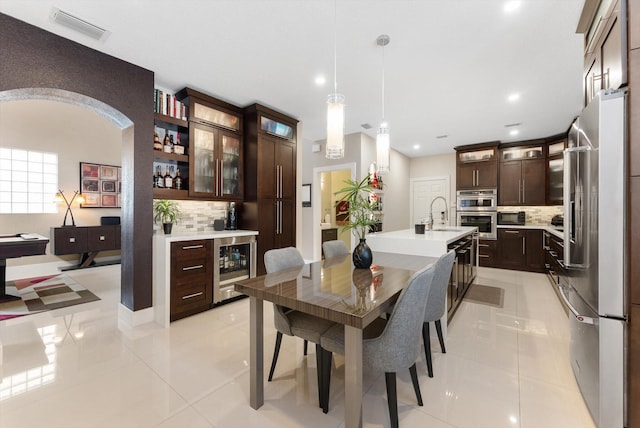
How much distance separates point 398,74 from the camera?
118 inches

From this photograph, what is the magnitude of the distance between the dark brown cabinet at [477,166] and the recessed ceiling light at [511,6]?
4442 millimetres

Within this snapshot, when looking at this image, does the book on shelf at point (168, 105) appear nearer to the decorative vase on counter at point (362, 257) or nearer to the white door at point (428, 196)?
the decorative vase on counter at point (362, 257)

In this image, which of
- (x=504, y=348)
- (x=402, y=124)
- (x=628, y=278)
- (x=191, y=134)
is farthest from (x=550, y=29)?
(x=191, y=134)

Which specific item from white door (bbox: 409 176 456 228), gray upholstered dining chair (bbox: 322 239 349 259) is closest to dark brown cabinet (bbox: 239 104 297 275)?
gray upholstered dining chair (bbox: 322 239 349 259)

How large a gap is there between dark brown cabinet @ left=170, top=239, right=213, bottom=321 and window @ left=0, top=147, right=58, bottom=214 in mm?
4842

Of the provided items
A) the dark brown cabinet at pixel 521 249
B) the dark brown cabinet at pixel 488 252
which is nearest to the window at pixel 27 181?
the dark brown cabinet at pixel 488 252

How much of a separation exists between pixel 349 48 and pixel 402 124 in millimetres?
2463

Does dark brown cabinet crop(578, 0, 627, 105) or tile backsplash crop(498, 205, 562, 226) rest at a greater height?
Answer: dark brown cabinet crop(578, 0, 627, 105)

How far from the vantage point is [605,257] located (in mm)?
1426

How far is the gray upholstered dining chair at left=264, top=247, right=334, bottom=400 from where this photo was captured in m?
1.66

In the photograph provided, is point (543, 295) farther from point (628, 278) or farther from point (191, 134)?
point (191, 134)

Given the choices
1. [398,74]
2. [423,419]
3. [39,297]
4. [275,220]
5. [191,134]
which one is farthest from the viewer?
[275,220]

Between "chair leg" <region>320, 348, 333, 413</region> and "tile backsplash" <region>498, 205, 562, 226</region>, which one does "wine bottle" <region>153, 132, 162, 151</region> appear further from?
"tile backsplash" <region>498, 205, 562, 226</region>

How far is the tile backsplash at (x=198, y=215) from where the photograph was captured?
3.56m
